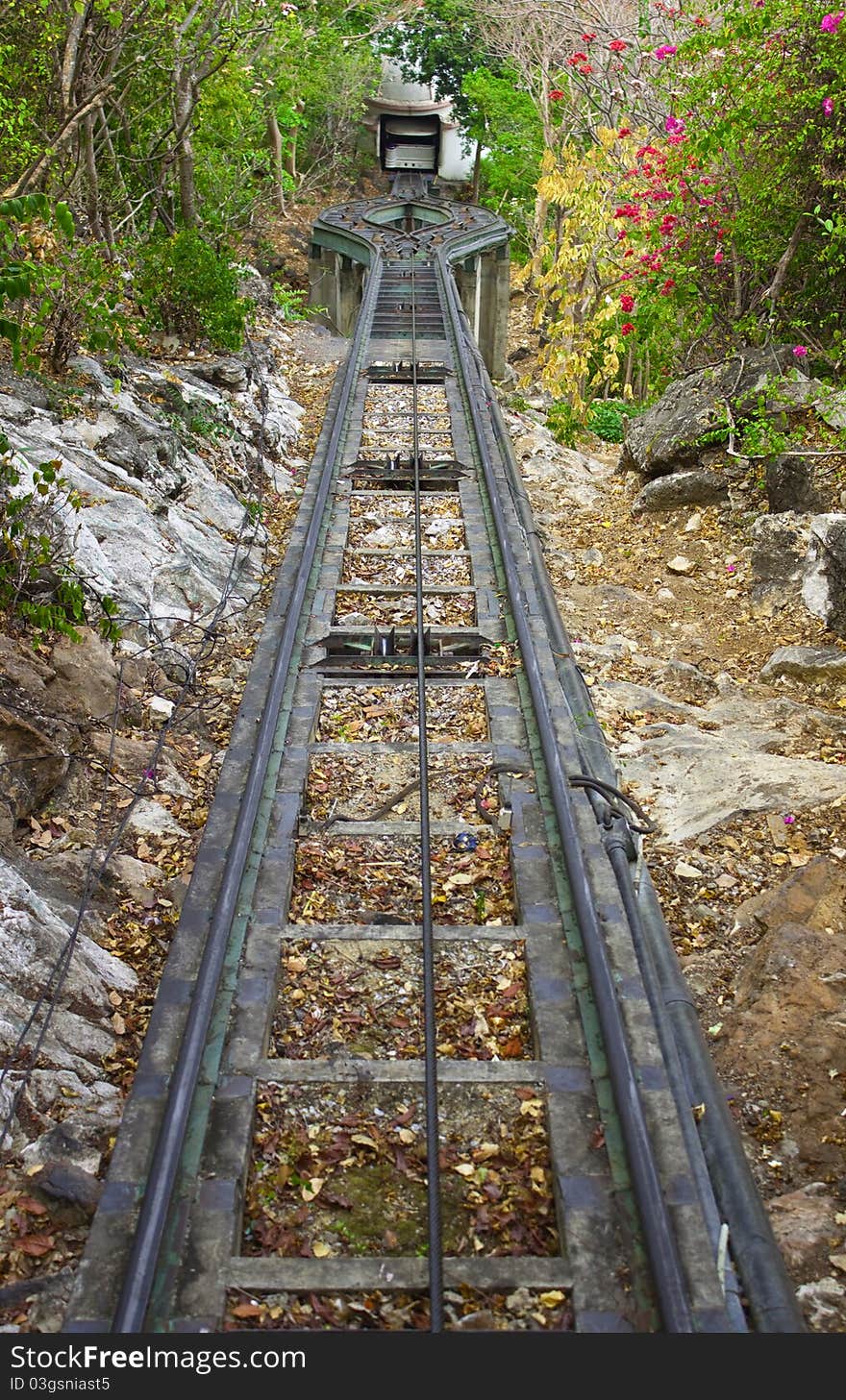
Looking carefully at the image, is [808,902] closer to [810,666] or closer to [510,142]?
[810,666]

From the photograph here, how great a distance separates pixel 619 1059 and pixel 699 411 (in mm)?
8818

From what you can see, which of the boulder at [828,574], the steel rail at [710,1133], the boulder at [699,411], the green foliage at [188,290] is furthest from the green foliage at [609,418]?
the steel rail at [710,1133]

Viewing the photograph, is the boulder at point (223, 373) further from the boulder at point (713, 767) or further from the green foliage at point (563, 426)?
the boulder at point (713, 767)

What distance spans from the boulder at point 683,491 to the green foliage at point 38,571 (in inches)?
248

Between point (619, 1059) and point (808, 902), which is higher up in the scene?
point (619, 1059)

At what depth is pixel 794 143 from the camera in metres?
10.4

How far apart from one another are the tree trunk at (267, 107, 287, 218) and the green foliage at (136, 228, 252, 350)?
45.3ft

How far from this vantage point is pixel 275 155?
27672 millimetres

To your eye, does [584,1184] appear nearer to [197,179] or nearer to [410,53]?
[197,179]

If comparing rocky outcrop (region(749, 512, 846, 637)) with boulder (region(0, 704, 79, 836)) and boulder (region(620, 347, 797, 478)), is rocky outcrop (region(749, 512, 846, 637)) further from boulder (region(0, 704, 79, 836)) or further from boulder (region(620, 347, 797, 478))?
Result: boulder (region(0, 704, 79, 836))

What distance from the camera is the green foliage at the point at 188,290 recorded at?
13281mm

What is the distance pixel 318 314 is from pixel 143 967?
65.6 feet

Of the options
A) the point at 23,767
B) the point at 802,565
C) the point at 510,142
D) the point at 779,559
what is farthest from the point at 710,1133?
the point at 510,142

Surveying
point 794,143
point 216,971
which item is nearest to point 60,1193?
point 216,971
